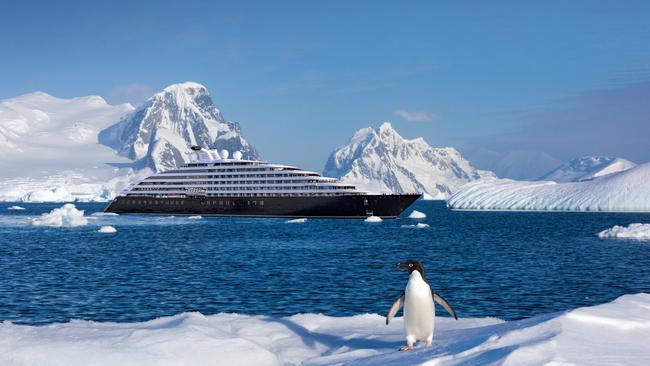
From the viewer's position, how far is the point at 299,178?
9206 centimetres

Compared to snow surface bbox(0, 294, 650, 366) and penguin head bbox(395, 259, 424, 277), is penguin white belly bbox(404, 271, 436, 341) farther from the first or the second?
snow surface bbox(0, 294, 650, 366)

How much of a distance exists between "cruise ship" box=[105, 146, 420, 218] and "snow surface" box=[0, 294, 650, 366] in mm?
75207

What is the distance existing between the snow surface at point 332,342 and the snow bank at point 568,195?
298 feet

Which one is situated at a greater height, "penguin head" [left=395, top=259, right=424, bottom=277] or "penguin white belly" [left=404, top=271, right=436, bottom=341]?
"penguin head" [left=395, top=259, right=424, bottom=277]

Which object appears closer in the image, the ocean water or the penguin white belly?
the penguin white belly

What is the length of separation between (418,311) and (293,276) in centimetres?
1821

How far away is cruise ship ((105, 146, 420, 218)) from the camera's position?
288 feet

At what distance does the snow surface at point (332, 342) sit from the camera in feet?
25.3

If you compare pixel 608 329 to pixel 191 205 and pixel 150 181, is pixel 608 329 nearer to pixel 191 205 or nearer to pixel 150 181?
pixel 191 205

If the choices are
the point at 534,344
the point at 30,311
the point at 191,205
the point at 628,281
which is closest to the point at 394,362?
the point at 534,344

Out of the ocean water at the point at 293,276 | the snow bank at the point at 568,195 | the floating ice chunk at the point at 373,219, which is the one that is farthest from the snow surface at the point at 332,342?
the snow bank at the point at 568,195

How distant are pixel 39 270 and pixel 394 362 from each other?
1035 inches

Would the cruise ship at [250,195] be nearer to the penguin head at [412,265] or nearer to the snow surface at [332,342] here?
the snow surface at [332,342]

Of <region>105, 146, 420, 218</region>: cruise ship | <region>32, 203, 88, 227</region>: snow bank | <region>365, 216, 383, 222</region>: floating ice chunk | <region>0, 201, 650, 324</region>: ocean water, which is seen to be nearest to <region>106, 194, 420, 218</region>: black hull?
<region>105, 146, 420, 218</region>: cruise ship
